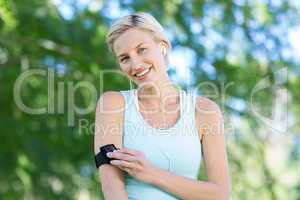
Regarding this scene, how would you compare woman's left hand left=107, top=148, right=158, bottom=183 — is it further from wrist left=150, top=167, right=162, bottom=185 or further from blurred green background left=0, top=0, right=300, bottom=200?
blurred green background left=0, top=0, right=300, bottom=200

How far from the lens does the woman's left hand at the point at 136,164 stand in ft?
8.37

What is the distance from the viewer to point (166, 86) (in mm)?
2842

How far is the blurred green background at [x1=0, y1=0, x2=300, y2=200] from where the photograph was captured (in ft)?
21.0

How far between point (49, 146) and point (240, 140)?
1729 mm

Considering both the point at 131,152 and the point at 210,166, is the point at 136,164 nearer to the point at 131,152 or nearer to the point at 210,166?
the point at 131,152

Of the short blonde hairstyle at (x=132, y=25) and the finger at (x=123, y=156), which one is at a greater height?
the short blonde hairstyle at (x=132, y=25)

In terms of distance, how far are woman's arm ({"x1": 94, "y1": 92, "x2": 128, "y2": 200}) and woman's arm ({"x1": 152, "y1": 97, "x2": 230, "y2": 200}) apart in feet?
0.54

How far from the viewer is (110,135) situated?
2.65m

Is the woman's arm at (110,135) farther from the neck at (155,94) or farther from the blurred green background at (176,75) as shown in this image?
the blurred green background at (176,75)

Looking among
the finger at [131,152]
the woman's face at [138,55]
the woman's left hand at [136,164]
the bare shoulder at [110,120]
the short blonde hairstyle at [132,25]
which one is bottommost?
→ the woman's left hand at [136,164]

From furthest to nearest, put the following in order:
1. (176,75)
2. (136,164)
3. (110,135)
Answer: (176,75) < (110,135) < (136,164)

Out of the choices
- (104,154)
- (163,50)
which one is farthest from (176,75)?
(104,154)

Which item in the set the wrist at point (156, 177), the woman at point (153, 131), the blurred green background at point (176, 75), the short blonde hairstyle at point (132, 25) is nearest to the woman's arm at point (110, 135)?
the woman at point (153, 131)

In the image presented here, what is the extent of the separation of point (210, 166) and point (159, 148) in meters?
0.23
